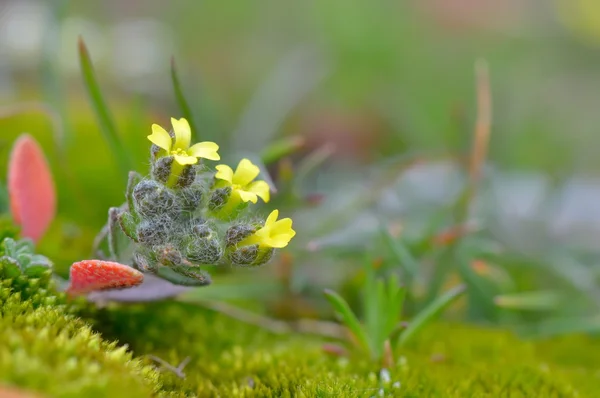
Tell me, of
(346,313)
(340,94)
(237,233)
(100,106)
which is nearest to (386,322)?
(346,313)

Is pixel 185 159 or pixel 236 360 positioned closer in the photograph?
pixel 185 159

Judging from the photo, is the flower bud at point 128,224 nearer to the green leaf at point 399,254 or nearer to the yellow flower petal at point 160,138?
the yellow flower petal at point 160,138

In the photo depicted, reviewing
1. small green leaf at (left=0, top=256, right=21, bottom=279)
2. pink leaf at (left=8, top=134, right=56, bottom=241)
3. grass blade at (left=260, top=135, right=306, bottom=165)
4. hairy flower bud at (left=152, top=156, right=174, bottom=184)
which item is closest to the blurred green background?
pink leaf at (left=8, top=134, right=56, bottom=241)

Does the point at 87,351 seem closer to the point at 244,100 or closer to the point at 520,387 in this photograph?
the point at 520,387

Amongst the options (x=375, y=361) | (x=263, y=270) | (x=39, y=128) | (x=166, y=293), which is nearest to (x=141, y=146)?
(x=39, y=128)

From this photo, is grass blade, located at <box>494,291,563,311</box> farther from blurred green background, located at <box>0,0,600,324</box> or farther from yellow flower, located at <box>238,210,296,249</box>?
yellow flower, located at <box>238,210,296,249</box>

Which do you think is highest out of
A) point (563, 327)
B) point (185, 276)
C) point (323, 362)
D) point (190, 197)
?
point (190, 197)

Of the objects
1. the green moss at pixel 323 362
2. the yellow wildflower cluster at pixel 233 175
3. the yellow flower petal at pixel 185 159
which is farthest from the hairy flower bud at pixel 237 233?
the green moss at pixel 323 362

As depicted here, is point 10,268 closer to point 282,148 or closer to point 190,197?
point 190,197
